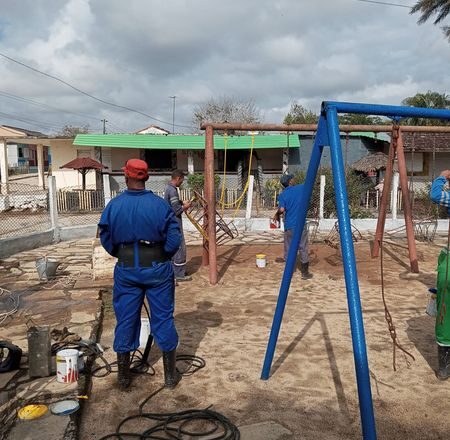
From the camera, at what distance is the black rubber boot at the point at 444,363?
145 inches

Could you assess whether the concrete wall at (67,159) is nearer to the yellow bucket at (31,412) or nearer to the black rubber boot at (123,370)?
the black rubber boot at (123,370)

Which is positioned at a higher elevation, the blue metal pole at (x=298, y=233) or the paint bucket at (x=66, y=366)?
the blue metal pole at (x=298, y=233)

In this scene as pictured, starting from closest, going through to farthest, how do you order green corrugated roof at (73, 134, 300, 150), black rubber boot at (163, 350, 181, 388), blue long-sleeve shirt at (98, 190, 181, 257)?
blue long-sleeve shirt at (98, 190, 181, 257), black rubber boot at (163, 350, 181, 388), green corrugated roof at (73, 134, 300, 150)

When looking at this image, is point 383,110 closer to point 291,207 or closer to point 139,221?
point 139,221

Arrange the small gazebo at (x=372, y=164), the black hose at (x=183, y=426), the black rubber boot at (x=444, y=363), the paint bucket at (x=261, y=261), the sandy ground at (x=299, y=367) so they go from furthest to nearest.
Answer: the small gazebo at (x=372, y=164) < the paint bucket at (x=261, y=261) < the black rubber boot at (x=444, y=363) < the sandy ground at (x=299, y=367) < the black hose at (x=183, y=426)

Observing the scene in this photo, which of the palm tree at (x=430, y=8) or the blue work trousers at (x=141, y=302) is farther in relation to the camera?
the palm tree at (x=430, y=8)

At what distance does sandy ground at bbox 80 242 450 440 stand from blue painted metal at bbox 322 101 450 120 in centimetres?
215

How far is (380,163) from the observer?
1936cm

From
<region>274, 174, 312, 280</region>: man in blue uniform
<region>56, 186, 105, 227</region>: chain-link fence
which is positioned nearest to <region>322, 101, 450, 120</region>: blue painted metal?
<region>274, 174, 312, 280</region>: man in blue uniform

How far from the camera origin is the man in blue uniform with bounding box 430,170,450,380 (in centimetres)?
354

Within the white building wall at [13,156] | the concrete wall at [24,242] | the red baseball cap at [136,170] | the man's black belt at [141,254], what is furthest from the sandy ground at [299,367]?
the white building wall at [13,156]

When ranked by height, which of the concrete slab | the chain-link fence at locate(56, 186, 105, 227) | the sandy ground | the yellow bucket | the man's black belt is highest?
the man's black belt

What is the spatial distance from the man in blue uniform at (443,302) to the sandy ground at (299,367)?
0.17m

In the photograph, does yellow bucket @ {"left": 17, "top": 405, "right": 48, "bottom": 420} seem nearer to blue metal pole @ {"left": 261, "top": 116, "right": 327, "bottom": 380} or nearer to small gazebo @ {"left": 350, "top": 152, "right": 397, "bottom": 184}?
blue metal pole @ {"left": 261, "top": 116, "right": 327, "bottom": 380}
